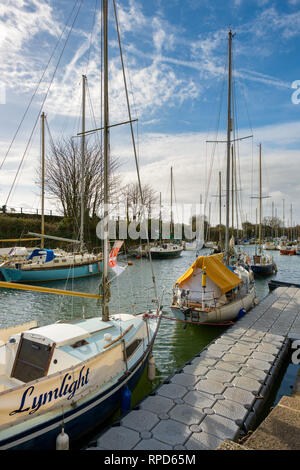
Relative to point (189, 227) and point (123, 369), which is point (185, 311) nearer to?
point (123, 369)

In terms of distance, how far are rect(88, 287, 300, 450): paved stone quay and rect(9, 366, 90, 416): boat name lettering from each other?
39.0 inches

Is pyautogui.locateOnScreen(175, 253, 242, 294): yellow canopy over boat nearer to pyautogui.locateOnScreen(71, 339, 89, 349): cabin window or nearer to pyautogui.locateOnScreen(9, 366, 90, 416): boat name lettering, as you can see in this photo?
pyautogui.locateOnScreen(71, 339, 89, 349): cabin window

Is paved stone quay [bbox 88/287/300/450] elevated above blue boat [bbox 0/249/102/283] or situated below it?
below

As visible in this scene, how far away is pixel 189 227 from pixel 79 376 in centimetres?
6688

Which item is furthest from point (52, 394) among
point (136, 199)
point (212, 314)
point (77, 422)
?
point (136, 199)

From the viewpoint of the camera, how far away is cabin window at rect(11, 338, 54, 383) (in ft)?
18.2

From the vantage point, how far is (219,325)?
43.5 ft

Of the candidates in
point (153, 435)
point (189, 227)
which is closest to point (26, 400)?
point (153, 435)

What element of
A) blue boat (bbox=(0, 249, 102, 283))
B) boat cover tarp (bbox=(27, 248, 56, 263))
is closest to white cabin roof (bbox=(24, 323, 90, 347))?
blue boat (bbox=(0, 249, 102, 283))

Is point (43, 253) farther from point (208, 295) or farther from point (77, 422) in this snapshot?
point (77, 422)

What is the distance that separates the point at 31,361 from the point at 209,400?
158 inches

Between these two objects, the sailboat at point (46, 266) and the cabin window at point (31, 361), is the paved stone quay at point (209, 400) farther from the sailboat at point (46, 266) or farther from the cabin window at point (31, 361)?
the sailboat at point (46, 266)

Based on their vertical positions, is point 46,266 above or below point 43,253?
below

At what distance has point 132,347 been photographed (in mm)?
7562
